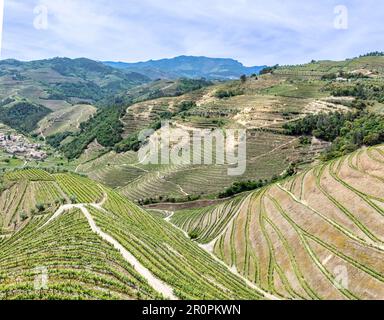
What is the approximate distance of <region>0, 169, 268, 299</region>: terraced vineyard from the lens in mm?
27641

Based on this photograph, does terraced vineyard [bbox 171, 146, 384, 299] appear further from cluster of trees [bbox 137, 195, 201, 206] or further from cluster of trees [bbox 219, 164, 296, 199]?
cluster of trees [bbox 137, 195, 201, 206]

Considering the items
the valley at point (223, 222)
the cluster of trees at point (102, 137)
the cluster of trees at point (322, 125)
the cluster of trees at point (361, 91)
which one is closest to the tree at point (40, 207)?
the valley at point (223, 222)

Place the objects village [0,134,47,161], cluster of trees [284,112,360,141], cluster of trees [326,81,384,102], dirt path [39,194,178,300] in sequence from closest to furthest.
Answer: dirt path [39,194,178,300] < cluster of trees [284,112,360,141] < cluster of trees [326,81,384,102] < village [0,134,47,161]

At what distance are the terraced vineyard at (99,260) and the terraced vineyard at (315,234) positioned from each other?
3196 mm

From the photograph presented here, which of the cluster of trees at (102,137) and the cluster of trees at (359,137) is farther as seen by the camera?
the cluster of trees at (102,137)

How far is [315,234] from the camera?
45.7m

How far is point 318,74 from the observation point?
19988cm

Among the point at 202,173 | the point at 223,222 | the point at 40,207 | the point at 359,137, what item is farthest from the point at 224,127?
the point at 40,207

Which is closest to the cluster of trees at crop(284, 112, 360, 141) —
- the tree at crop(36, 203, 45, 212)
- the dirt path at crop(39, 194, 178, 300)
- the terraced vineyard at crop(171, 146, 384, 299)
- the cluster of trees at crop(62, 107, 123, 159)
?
the terraced vineyard at crop(171, 146, 384, 299)

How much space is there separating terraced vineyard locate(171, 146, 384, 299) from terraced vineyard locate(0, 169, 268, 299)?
10.5 ft

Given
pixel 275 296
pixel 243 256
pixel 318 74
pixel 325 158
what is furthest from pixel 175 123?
pixel 275 296

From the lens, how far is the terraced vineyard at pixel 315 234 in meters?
37.2

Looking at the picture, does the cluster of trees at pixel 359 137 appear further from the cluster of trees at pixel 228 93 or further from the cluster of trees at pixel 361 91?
the cluster of trees at pixel 228 93

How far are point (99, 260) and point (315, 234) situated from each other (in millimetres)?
24741
